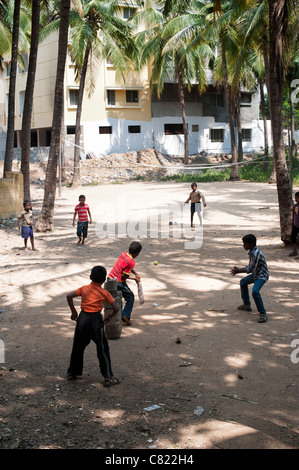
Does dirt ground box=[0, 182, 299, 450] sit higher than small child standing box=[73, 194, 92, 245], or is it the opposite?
small child standing box=[73, 194, 92, 245]

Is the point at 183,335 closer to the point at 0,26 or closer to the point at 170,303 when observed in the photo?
Answer: the point at 170,303

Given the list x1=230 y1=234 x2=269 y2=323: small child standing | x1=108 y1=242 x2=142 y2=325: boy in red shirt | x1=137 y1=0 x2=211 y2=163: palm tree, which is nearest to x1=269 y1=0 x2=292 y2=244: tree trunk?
x1=230 y1=234 x2=269 y2=323: small child standing

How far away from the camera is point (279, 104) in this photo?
39.9 ft

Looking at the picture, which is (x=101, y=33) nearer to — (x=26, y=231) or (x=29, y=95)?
(x=29, y=95)

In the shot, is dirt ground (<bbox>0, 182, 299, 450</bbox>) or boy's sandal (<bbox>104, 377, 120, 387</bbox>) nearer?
dirt ground (<bbox>0, 182, 299, 450</bbox>)

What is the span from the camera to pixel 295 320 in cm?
756

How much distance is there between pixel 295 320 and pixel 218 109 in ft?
132

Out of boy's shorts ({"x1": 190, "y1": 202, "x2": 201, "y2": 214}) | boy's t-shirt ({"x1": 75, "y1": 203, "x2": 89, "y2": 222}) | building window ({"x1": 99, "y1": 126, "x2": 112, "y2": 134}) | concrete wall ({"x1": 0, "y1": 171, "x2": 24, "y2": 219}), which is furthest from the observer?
building window ({"x1": 99, "y1": 126, "x2": 112, "y2": 134})

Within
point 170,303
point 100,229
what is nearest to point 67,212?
point 100,229

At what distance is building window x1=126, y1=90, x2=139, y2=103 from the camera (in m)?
41.7

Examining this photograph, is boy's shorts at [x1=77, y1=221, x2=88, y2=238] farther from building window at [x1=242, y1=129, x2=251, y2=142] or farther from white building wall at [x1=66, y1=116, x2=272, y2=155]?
building window at [x1=242, y1=129, x2=251, y2=142]

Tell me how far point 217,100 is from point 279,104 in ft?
115

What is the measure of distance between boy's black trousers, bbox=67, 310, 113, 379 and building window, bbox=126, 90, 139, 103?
3777 centimetres

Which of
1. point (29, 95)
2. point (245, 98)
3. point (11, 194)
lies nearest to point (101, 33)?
point (29, 95)
